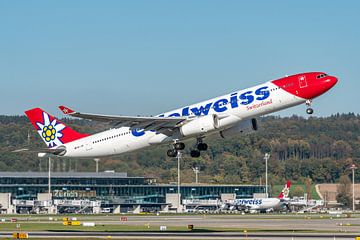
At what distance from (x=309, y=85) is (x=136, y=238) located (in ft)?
65.9

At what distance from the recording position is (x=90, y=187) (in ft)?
572

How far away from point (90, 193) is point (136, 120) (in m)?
104

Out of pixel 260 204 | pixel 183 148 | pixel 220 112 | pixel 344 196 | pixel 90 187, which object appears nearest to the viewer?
pixel 220 112

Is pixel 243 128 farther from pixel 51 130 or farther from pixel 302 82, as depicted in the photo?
pixel 51 130

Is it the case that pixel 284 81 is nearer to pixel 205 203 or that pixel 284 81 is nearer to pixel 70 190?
pixel 205 203

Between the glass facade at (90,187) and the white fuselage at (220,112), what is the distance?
→ 81337 mm

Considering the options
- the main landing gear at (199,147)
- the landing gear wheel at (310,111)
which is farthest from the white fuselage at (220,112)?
the main landing gear at (199,147)

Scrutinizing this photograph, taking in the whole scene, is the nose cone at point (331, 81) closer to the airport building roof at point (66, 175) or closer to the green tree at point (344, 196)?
the airport building roof at point (66, 175)

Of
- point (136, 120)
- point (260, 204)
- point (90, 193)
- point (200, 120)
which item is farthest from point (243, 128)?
point (90, 193)

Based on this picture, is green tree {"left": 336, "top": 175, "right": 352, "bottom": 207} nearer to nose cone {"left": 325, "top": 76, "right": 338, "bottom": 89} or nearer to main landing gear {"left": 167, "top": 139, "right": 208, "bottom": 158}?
main landing gear {"left": 167, "top": 139, "right": 208, "bottom": 158}

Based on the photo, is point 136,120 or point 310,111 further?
point 136,120

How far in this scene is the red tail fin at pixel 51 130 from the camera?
85938 millimetres

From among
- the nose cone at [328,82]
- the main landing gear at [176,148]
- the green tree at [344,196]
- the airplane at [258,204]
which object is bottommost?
the airplane at [258,204]

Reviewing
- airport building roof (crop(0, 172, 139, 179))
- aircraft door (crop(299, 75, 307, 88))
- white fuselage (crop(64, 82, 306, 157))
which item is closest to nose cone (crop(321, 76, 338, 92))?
aircraft door (crop(299, 75, 307, 88))
